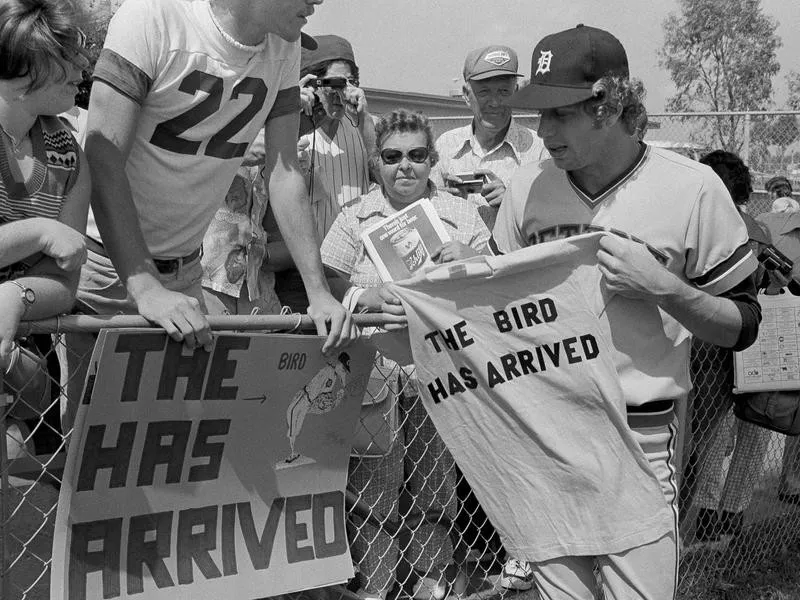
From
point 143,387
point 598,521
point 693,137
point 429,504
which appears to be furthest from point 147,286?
point 693,137

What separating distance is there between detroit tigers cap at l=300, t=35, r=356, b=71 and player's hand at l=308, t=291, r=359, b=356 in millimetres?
2365

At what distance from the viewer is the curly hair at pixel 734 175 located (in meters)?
5.68

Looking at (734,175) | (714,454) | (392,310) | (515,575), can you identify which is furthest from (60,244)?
(734,175)

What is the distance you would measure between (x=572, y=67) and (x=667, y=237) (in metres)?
0.58

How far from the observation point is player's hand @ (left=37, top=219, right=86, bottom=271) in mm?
2457

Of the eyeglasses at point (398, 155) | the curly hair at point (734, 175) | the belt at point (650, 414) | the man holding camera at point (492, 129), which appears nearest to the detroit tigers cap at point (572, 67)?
the belt at point (650, 414)

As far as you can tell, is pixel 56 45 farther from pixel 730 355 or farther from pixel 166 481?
pixel 730 355

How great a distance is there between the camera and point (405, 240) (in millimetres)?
3643

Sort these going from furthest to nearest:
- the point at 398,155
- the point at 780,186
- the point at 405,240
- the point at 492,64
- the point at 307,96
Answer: the point at 780,186 < the point at 492,64 < the point at 307,96 < the point at 398,155 < the point at 405,240

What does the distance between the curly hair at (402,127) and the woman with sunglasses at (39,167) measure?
2144mm

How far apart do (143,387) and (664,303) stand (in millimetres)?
1463

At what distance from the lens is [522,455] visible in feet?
9.44

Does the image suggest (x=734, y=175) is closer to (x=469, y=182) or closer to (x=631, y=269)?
(x=469, y=182)

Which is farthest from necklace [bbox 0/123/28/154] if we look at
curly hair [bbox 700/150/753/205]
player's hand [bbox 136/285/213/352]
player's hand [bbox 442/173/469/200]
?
curly hair [bbox 700/150/753/205]
